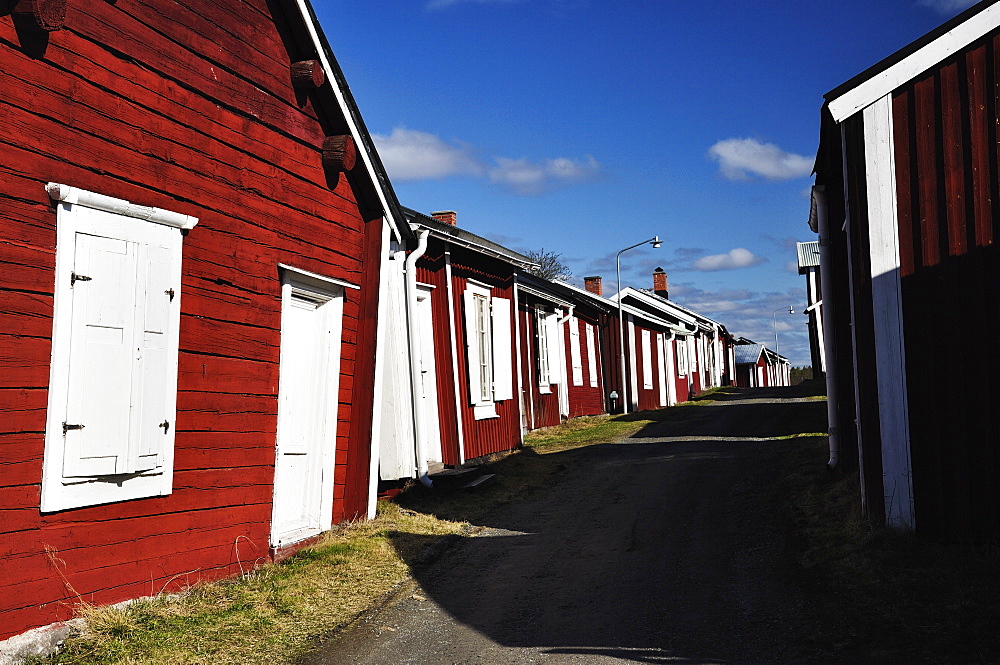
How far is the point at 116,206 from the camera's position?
5648 millimetres

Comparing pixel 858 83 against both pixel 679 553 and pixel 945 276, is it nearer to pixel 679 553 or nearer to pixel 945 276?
pixel 945 276

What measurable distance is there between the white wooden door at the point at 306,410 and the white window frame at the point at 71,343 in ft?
4.88

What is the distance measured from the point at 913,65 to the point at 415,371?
245 inches

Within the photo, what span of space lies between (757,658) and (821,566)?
210 centimetres

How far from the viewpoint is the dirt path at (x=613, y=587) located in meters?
5.27

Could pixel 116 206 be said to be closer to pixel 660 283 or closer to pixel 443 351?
pixel 443 351

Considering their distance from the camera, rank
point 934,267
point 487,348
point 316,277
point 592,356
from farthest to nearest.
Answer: point 592,356, point 487,348, point 316,277, point 934,267

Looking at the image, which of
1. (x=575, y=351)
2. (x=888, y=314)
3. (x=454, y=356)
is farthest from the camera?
(x=575, y=351)

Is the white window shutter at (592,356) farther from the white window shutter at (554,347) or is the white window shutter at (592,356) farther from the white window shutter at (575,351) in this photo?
the white window shutter at (554,347)

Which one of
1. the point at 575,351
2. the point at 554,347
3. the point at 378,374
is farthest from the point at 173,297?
the point at 575,351

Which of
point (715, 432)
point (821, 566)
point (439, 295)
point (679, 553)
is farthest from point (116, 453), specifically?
point (715, 432)

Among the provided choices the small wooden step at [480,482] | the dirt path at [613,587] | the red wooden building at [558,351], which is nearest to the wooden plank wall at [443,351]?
the small wooden step at [480,482]

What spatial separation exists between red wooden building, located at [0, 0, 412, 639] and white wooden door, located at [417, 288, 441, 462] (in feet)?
8.42

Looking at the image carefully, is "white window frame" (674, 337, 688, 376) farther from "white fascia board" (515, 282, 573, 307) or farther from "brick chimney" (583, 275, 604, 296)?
"white fascia board" (515, 282, 573, 307)
